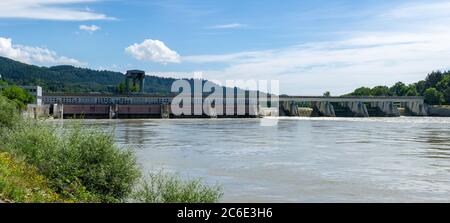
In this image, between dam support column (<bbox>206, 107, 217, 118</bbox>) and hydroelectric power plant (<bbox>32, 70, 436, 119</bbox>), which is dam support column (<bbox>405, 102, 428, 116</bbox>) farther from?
dam support column (<bbox>206, 107, 217, 118</bbox>)

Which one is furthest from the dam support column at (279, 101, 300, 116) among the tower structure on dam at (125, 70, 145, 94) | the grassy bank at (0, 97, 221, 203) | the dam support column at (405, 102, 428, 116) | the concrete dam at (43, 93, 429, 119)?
the grassy bank at (0, 97, 221, 203)

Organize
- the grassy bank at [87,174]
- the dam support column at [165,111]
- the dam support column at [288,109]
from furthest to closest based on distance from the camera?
the dam support column at [288,109]
the dam support column at [165,111]
the grassy bank at [87,174]

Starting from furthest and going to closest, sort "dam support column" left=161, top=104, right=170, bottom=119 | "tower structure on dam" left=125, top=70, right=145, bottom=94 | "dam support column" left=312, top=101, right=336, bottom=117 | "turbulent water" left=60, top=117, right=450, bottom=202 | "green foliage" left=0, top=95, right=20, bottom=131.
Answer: "tower structure on dam" left=125, top=70, right=145, bottom=94, "dam support column" left=312, top=101, right=336, bottom=117, "dam support column" left=161, top=104, right=170, bottom=119, "green foliage" left=0, top=95, right=20, bottom=131, "turbulent water" left=60, top=117, right=450, bottom=202

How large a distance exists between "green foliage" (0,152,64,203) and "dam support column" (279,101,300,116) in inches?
6048

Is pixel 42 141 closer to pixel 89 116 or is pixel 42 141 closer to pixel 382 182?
pixel 382 182

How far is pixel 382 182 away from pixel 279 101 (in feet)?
475

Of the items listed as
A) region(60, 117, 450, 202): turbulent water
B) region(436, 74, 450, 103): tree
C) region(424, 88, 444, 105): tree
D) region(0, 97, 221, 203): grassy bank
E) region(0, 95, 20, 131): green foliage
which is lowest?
region(60, 117, 450, 202): turbulent water

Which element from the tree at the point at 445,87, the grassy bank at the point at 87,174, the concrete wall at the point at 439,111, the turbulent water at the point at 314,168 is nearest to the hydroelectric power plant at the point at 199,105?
the concrete wall at the point at 439,111

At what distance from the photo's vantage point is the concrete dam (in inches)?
6004

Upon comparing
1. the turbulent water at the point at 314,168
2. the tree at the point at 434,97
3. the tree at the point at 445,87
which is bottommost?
the turbulent water at the point at 314,168

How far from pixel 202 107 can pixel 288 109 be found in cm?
3087

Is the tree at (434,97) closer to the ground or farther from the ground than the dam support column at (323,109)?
farther from the ground

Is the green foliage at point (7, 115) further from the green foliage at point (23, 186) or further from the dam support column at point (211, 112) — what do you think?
the dam support column at point (211, 112)

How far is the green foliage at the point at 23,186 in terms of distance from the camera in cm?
1596
